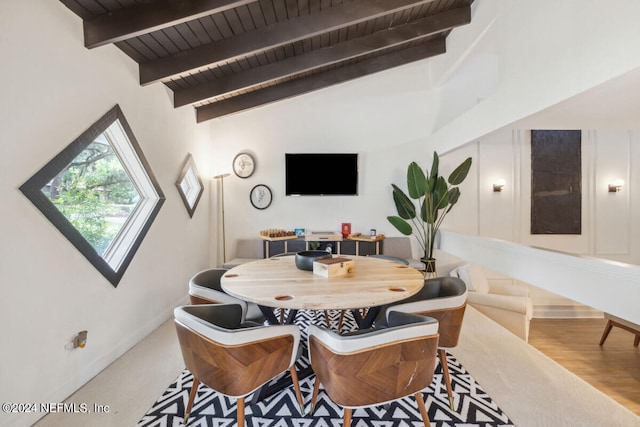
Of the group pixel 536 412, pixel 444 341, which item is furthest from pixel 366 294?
pixel 536 412

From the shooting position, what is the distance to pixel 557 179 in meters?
4.34

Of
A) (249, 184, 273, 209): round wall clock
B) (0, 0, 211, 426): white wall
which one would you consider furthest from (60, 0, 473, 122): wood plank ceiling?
(249, 184, 273, 209): round wall clock

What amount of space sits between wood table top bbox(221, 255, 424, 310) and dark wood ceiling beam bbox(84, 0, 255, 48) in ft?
6.47

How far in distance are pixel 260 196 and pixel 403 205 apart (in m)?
2.40

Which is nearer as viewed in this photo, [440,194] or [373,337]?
[373,337]

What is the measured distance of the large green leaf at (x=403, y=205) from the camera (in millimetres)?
4113

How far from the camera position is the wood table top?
55.5 inches

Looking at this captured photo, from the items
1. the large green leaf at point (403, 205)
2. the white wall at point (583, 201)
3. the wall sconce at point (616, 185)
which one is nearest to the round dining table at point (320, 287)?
the large green leaf at point (403, 205)

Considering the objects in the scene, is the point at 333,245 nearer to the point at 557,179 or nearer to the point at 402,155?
the point at 402,155

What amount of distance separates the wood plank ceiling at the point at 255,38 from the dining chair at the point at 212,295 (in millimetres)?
1946

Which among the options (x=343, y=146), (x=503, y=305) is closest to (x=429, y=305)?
(x=503, y=305)

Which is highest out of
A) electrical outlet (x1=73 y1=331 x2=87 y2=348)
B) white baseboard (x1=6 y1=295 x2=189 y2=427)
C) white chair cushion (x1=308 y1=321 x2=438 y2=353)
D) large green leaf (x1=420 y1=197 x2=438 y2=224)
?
large green leaf (x1=420 y1=197 x2=438 y2=224)

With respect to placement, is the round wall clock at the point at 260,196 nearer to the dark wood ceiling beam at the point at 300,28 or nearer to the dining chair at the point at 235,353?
the dark wood ceiling beam at the point at 300,28

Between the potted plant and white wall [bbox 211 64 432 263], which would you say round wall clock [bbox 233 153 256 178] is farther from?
the potted plant
